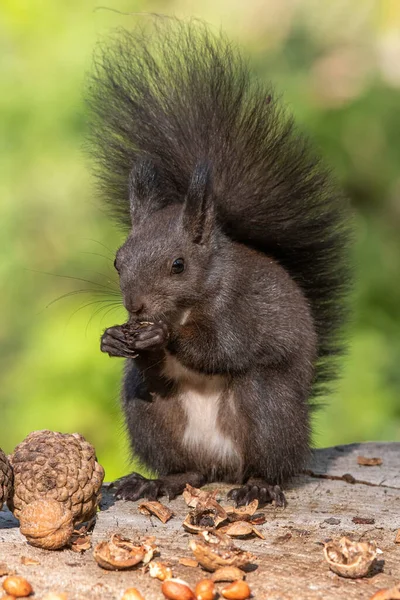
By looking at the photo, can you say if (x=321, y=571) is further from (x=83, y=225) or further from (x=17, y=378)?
(x=83, y=225)

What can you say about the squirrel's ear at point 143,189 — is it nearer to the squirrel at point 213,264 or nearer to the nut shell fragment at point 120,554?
the squirrel at point 213,264

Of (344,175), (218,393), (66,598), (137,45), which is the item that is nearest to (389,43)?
(344,175)

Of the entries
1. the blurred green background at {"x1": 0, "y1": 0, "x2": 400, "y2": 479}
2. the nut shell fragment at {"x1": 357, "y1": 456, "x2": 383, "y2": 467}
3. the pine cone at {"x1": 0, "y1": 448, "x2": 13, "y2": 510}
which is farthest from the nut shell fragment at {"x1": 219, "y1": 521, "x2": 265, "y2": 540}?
the blurred green background at {"x1": 0, "y1": 0, "x2": 400, "y2": 479}

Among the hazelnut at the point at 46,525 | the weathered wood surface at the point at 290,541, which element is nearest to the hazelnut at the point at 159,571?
the weathered wood surface at the point at 290,541

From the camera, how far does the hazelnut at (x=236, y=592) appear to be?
137cm

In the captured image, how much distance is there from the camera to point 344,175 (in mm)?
4086

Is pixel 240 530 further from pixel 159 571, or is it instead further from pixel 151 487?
pixel 151 487

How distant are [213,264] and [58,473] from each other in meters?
0.62

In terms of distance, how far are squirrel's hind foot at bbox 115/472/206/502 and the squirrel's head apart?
0.33 m

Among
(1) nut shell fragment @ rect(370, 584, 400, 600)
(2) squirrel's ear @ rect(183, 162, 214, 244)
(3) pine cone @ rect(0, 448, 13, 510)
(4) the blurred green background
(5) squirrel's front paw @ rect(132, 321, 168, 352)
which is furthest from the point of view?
(4) the blurred green background

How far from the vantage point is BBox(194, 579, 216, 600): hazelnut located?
4.49 ft

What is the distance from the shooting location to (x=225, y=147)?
7.07 ft

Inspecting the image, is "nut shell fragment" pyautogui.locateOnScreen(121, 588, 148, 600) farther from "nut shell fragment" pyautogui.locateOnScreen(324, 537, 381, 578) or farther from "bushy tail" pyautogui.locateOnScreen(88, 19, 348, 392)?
"bushy tail" pyautogui.locateOnScreen(88, 19, 348, 392)

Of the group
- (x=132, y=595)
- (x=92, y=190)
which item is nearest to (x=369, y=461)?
(x=132, y=595)
